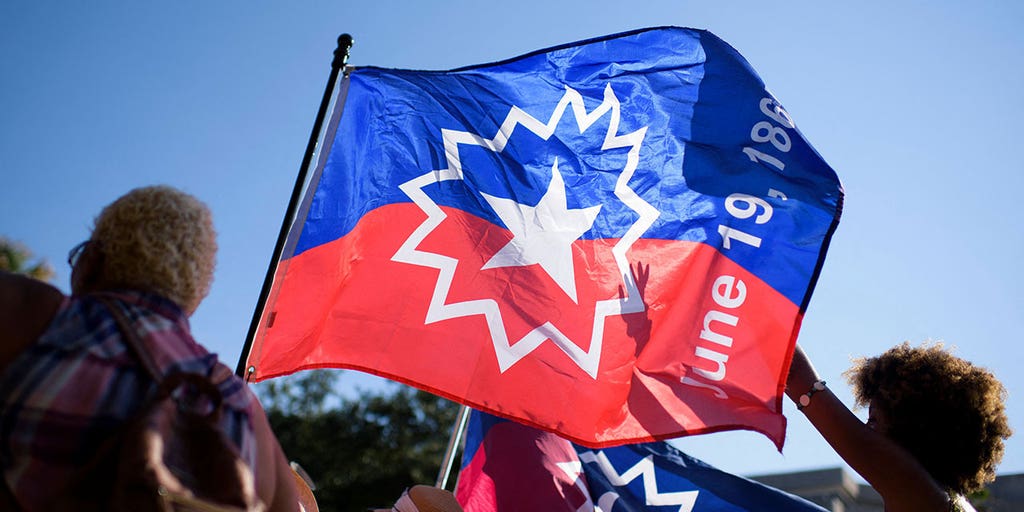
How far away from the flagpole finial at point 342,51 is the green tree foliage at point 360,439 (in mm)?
23753

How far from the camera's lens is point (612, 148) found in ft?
15.2

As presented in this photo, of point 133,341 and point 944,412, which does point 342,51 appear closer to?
point 133,341

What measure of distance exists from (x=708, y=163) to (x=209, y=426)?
3.20m

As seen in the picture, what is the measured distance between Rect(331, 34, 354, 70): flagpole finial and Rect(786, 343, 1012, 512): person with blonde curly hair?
Answer: 245 cm

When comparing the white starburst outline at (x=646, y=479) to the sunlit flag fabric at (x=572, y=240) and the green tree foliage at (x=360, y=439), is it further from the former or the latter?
the green tree foliage at (x=360, y=439)

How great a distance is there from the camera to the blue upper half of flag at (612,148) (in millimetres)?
4312

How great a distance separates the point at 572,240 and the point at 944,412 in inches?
68.8

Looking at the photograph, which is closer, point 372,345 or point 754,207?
point 372,345

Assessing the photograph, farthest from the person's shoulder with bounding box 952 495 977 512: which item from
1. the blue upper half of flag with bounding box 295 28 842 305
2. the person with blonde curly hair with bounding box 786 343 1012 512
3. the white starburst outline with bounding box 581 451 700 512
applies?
the white starburst outline with bounding box 581 451 700 512

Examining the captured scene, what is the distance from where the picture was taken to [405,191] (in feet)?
14.3

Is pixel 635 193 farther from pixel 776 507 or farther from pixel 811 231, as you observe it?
pixel 776 507

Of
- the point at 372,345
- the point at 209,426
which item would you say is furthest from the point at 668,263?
the point at 209,426

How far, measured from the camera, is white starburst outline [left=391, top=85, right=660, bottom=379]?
4121 millimetres

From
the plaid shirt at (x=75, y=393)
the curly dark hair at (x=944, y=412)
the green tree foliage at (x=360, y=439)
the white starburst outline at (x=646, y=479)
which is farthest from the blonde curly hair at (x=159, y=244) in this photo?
the green tree foliage at (x=360, y=439)
